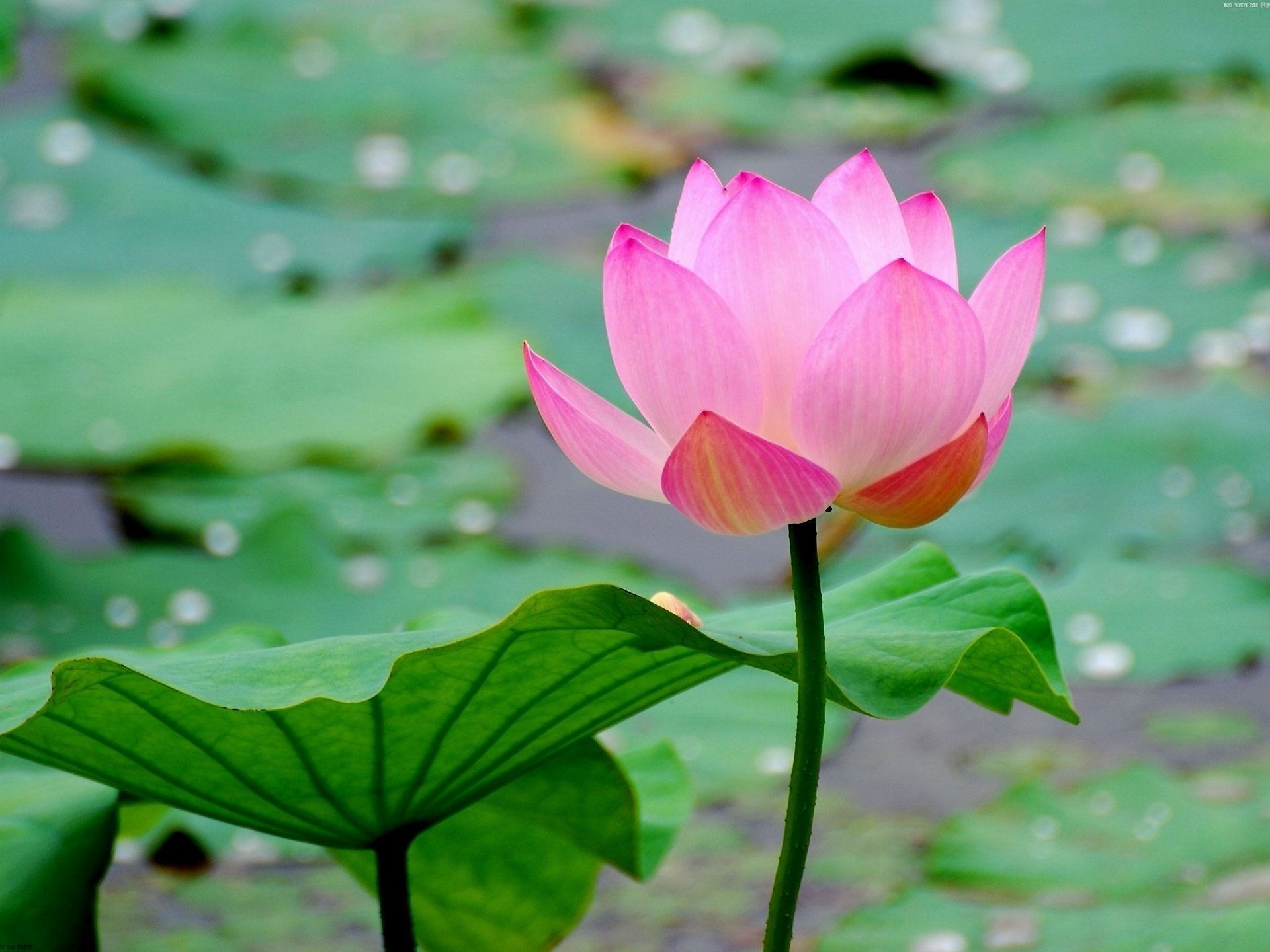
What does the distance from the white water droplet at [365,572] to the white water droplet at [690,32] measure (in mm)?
1483

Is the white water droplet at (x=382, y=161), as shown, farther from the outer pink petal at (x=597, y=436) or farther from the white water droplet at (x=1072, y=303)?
the outer pink petal at (x=597, y=436)

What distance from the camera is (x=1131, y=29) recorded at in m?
2.51

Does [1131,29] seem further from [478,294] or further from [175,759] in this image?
[175,759]

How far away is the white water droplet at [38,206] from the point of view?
1.88m

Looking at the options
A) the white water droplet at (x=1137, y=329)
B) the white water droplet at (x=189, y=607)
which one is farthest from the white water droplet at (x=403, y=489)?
the white water droplet at (x=1137, y=329)

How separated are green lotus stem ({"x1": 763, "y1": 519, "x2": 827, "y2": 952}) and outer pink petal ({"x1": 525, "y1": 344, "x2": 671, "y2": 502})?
0.18 ft

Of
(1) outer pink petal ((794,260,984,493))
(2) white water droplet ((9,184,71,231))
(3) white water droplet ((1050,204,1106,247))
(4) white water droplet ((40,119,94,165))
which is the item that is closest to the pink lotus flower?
(1) outer pink petal ((794,260,984,493))

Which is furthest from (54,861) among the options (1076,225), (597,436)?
(1076,225)

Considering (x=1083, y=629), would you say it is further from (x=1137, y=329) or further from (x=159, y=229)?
(x=159, y=229)

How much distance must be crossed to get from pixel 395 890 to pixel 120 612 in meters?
0.69

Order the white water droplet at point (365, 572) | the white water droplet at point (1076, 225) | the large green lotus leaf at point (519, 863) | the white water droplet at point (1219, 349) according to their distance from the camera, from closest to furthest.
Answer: the large green lotus leaf at point (519, 863) → the white water droplet at point (365, 572) → the white water droplet at point (1219, 349) → the white water droplet at point (1076, 225)

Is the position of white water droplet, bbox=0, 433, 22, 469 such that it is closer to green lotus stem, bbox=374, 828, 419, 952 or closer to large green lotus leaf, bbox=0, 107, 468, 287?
large green lotus leaf, bbox=0, 107, 468, 287

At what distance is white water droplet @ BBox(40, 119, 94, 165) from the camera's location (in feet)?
6.50

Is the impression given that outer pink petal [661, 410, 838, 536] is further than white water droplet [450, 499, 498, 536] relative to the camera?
No
